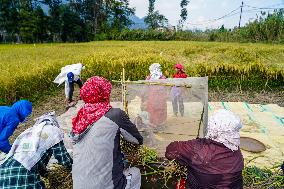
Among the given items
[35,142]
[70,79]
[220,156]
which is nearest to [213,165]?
[220,156]

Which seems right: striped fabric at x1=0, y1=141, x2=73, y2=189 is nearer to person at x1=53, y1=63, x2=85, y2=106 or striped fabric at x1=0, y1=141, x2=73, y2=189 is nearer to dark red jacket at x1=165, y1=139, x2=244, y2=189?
dark red jacket at x1=165, y1=139, x2=244, y2=189

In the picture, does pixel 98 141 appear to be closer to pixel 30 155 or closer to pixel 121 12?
pixel 30 155

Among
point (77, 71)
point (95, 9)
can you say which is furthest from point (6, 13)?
point (77, 71)

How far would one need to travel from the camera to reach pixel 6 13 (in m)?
42.5

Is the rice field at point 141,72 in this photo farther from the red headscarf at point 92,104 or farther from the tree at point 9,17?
the tree at point 9,17

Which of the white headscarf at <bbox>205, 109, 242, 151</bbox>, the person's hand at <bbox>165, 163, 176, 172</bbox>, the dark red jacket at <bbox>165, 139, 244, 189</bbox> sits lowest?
the person's hand at <bbox>165, 163, 176, 172</bbox>

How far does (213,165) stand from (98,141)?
1.01 metres

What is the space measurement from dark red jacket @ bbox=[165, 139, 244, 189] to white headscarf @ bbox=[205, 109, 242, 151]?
5 cm

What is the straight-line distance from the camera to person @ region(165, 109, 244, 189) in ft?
7.98

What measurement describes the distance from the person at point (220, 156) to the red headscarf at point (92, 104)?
3.09 feet

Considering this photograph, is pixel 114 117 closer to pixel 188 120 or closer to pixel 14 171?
pixel 14 171

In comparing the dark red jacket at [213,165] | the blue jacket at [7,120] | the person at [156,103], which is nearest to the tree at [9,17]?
the blue jacket at [7,120]

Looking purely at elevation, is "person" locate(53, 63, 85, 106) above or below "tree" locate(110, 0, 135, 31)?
below

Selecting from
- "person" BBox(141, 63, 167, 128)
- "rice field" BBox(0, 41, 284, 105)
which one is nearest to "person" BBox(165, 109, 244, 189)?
"person" BBox(141, 63, 167, 128)
